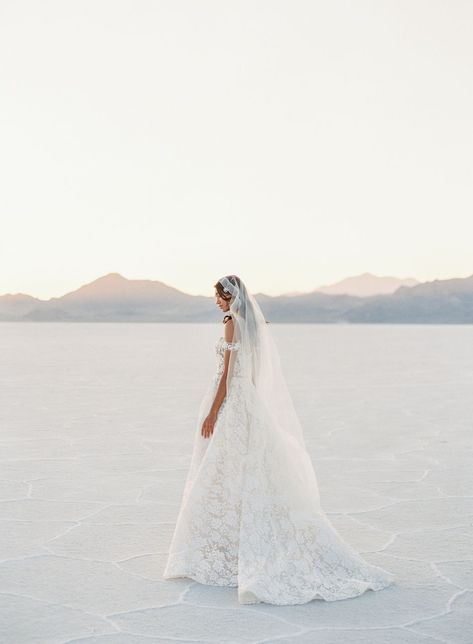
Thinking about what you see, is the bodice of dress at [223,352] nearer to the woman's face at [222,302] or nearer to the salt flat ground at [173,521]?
the woman's face at [222,302]

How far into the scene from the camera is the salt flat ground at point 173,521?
3615 mm

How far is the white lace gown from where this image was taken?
157 inches

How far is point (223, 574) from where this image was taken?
418 cm

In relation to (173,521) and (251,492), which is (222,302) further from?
(173,521)

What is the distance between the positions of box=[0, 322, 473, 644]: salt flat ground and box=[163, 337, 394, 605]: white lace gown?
0.09 m

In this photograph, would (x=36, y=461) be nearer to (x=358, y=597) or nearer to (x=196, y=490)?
(x=196, y=490)

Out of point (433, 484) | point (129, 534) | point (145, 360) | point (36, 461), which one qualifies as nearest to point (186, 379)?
point (145, 360)

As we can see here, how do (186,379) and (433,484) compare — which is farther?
(186,379)

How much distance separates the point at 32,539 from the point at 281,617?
5.97 feet

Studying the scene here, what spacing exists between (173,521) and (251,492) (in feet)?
4.45

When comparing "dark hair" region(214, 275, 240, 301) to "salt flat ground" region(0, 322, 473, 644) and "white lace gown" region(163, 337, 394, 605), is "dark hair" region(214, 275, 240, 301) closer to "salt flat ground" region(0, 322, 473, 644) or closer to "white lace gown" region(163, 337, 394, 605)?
"white lace gown" region(163, 337, 394, 605)

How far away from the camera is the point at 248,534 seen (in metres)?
4.12

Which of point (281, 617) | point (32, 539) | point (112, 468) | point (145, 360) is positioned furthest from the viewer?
point (145, 360)

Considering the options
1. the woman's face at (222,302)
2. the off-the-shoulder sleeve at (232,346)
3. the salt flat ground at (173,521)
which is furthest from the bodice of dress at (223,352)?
the salt flat ground at (173,521)
